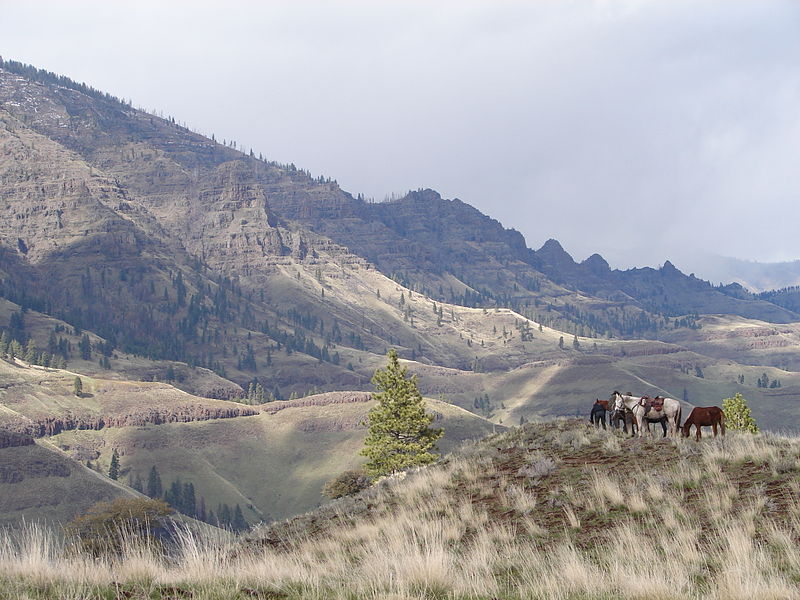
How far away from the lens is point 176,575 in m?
12.0

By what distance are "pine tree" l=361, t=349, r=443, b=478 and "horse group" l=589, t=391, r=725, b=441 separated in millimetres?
35587

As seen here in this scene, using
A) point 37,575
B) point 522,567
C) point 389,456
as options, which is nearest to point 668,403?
point 522,567

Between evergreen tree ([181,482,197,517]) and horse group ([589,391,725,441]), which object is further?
evergreen tree ([181,482,197,517])

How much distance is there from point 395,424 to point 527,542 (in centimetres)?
4806

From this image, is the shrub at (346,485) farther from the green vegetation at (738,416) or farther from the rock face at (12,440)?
the rock face at (12,440)

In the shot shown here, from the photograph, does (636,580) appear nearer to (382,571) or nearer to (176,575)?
(382,571)

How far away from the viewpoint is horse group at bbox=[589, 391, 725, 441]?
77.5 feet

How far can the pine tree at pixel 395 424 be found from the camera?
6247 centimetres

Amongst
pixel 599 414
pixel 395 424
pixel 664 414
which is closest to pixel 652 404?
pixel 664 414

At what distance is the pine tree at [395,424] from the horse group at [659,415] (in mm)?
35587

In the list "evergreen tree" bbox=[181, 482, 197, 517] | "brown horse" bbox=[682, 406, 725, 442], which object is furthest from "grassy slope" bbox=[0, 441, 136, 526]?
"brown horse" bbox=[682, 406, 725, 442]

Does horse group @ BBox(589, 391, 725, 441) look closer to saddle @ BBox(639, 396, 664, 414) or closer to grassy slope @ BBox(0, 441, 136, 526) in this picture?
saddle @ BBox(639, 396, 664, 414)

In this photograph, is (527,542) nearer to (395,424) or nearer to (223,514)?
(395,424)

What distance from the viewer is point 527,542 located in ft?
50.5
